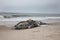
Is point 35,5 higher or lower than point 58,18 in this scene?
higher

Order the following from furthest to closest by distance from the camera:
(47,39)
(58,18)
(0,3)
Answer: (0,3) → (58,18) → (47,39)

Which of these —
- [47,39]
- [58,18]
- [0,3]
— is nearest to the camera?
[47,39]

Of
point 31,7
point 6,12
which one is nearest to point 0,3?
point 6,12

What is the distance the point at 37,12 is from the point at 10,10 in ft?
2.35

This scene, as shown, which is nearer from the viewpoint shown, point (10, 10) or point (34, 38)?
point (34, 38)

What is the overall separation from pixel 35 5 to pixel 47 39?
7.29ft

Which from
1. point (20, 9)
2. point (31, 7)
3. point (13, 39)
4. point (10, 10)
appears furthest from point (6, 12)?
point (13, 39)

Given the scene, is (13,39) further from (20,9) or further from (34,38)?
(20,9)

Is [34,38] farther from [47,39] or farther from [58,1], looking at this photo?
[58,1]

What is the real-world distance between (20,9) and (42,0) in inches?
25.0

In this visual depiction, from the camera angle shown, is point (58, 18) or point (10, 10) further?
point (10, 10)

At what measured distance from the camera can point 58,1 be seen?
3908 mm

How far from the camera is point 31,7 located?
3885 mm

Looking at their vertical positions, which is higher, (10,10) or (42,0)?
(42,0)
